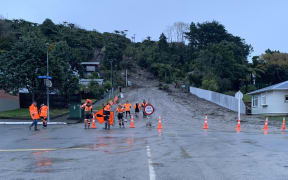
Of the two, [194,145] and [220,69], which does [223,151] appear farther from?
[220,69]

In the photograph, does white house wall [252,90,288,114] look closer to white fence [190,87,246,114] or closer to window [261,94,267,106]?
window [261,94,267,106]

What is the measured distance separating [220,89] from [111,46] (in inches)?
1626

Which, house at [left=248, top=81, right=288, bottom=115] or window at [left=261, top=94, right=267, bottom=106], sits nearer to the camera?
house at [left=248, top=81, right=288, bottom=115]

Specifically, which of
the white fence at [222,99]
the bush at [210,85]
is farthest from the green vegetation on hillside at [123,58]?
the white fence at [222,99]

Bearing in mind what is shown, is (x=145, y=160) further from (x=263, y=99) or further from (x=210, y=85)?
(x=210, y=85)

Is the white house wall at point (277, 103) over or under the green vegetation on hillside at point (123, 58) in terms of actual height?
under

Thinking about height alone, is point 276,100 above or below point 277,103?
above

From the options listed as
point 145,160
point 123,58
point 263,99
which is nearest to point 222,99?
point 263,99

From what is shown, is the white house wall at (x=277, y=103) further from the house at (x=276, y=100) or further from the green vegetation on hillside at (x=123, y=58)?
the green vegetation on hillside at (x=123, y=58)

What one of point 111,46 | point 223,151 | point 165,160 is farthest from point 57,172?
point 111,46

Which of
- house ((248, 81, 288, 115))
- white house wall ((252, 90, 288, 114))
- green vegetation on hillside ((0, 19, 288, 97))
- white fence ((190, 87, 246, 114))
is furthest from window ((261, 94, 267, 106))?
green vegetation on hillside ((0, 19, 288, 97))

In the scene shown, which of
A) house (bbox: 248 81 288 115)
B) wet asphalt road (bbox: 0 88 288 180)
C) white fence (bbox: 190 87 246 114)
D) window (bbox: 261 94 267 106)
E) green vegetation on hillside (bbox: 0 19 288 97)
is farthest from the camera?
white fence (bbox: 190 87 246 114)

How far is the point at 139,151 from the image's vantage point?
12508 millimetres

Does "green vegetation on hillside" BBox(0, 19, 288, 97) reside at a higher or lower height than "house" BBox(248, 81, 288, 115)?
higher
